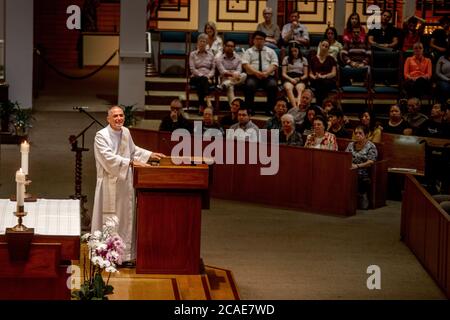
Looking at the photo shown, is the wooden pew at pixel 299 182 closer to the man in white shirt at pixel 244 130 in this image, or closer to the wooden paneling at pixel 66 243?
the man in white shirt at pixel 244 130

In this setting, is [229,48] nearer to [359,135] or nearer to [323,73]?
[323,73]

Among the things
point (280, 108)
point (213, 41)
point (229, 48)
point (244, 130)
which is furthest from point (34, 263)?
point (213, 41)

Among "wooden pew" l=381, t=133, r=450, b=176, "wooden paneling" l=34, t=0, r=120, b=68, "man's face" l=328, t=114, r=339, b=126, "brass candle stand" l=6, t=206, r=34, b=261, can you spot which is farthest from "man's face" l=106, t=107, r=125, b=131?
"wooden paneling" l=34, t=0, r=120, b=68

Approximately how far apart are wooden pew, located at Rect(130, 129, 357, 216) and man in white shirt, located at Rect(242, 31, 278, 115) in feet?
9.91

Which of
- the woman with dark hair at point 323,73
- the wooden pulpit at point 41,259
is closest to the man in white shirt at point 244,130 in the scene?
the woman with dark hair at point 323,73

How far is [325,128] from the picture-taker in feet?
48.0

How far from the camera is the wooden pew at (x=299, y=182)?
13.6 meters

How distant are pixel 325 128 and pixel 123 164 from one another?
179 inches

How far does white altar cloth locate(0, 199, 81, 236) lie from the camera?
25.1 ft

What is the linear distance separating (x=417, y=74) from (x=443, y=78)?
41cm

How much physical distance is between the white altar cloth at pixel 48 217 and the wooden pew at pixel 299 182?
516 centimetres

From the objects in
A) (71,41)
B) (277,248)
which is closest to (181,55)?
(71,41)

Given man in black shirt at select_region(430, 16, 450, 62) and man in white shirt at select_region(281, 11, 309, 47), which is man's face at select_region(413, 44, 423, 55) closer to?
man in black shirt at select_region(430, 16, 450, 62)

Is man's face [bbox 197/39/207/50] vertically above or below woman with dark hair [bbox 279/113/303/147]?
above
